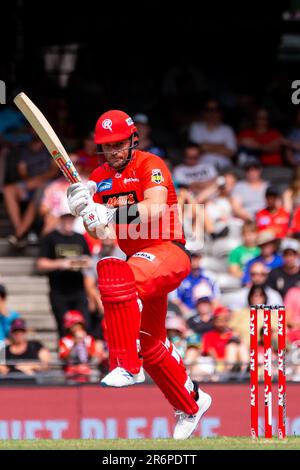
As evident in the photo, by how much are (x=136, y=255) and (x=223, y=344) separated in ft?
15.9

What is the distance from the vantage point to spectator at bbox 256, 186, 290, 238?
54.8 feet

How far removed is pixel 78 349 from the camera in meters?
14.5

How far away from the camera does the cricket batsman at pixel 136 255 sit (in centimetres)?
946

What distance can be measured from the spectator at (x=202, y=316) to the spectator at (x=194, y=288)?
1.54 ft

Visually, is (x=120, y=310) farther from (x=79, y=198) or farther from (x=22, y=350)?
(x=22, y=350)

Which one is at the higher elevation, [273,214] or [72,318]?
[273,214]

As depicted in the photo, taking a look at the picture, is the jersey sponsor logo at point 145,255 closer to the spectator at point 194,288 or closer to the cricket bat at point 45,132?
the cricket bat at point 45,132

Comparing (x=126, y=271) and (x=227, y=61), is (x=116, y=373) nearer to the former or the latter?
(x=126, y=271)

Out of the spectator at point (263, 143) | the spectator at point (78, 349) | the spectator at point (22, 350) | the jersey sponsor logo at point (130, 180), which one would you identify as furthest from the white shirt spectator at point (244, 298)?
the jersey sponsor logo at point (130, 180)

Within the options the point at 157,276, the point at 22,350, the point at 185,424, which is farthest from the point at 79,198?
the point at 22,350

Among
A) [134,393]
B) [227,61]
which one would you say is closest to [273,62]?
[227,61]

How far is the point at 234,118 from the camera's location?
1962cm

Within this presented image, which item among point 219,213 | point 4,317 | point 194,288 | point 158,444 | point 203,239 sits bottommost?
point 158,444
